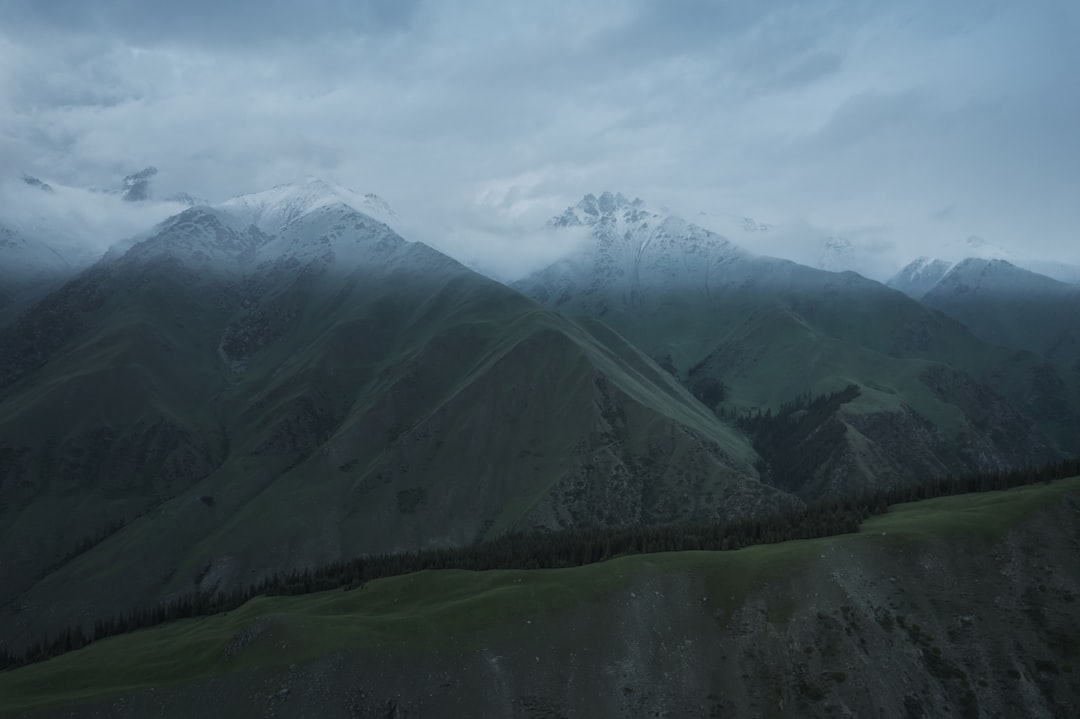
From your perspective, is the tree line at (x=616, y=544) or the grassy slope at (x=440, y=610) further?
the tree line at (x=616, y=544)

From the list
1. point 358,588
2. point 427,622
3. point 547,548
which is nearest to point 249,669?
point 427,622

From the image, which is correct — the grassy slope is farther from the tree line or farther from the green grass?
the tree line

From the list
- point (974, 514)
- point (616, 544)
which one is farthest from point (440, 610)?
point (974, 514)

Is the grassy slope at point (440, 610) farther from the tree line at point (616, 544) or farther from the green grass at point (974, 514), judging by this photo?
the tree line at point (616, 544)

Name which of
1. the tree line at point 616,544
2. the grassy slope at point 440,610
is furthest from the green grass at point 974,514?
the tree line at point 616,544

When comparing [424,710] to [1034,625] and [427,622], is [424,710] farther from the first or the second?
[1034,625]
